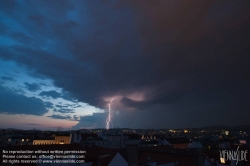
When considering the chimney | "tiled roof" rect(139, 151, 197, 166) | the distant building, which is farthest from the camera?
the distant building

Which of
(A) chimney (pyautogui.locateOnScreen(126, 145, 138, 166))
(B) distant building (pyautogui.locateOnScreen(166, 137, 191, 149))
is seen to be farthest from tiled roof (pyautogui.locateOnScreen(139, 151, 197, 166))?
(B) distant building (pyautogui.locateOnScreen(166, 137, 191, 149))

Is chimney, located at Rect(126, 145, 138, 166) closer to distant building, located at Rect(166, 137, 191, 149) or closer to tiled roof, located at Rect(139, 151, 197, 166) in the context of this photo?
tiled roof, located at Rect(139, 151, 197, 166)

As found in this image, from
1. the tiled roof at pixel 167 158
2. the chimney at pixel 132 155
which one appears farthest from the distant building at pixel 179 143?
the chimney at pixel 132 155

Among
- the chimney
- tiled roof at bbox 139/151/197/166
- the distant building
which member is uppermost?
the chimney

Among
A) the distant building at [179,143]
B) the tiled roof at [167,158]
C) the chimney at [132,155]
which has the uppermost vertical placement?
the chimney at [132,155]

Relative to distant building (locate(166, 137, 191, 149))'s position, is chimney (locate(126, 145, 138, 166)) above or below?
above

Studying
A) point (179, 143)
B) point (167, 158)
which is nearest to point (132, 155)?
point (167, 158)

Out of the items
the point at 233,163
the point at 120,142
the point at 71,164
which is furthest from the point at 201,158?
the point at 120,142

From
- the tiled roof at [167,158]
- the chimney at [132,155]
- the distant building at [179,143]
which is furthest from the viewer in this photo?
the distant building at [179,143]

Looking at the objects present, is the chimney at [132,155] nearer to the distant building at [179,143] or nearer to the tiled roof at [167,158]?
the tiled roof at [167,158]

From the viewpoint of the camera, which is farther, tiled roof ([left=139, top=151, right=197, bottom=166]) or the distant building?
the distant building

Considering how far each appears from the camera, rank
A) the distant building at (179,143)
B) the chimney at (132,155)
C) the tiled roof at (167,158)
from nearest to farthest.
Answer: the chimney at (132,155)
the tiled roof at (167,158)
the distant building at (179,143)

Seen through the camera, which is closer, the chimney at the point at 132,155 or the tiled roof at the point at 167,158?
the chimney at the point at 132,155

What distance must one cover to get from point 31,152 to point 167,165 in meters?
20.0
